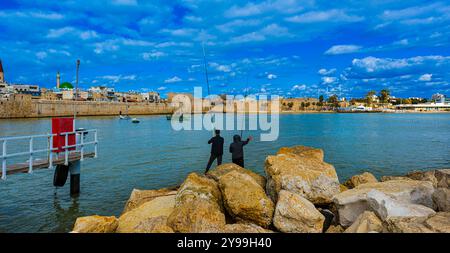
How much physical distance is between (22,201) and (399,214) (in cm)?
1567

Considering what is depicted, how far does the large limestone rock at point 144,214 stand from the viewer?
27.4ft

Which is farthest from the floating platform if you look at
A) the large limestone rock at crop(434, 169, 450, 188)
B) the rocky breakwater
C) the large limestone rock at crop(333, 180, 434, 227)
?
the large limestone rock at crop(434, 169, 450, 188)

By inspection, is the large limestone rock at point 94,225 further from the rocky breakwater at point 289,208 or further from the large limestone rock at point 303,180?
the large limestone rock at point 303,180

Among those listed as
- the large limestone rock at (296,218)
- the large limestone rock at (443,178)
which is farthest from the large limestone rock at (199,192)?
the large limestone rock at (443,178)

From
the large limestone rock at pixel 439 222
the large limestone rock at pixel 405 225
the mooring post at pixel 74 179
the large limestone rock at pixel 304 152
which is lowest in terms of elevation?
the mooring post at pixel 74 179

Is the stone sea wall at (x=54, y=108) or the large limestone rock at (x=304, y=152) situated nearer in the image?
the large limestone rock at (x=304, y=152)

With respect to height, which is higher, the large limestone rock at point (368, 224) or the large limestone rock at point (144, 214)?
the large limestone rock at point (368, 224)

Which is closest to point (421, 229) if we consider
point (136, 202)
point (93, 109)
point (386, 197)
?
point (386, 197)

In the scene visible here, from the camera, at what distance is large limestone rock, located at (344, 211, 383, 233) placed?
6867 mm

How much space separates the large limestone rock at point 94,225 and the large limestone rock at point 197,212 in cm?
146

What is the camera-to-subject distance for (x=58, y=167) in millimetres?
16703

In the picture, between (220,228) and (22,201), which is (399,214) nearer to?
(220,228)

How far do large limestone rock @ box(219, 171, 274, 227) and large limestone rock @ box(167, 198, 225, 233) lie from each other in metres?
0.57

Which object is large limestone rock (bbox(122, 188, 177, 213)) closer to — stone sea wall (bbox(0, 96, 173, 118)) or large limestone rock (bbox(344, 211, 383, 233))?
large limestone rock (bbox(344, 211, 383, 233))
